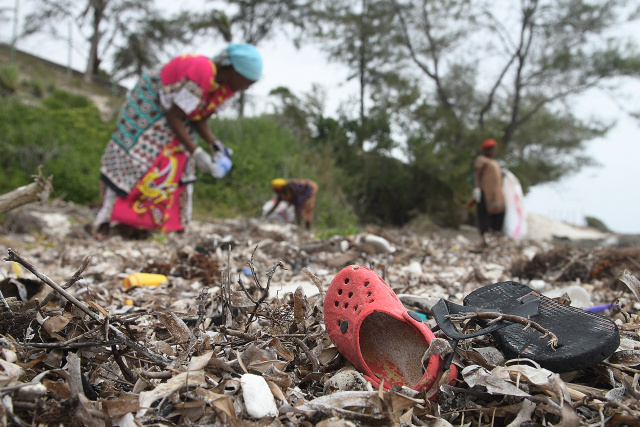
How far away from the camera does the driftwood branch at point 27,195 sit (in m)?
1.77

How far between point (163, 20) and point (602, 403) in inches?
892

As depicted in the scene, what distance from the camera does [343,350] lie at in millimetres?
1064

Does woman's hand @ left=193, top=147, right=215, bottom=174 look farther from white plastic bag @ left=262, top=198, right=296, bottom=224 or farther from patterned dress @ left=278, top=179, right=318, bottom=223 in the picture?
white plastic bag @ left=262, top=198, right=296, bottom=224

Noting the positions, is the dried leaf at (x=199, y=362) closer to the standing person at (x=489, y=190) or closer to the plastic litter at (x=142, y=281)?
the plastic litter at (x=142, y=281)

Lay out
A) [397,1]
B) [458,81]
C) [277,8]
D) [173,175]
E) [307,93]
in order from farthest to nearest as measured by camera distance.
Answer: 1. [277,8]
2. [458,81]
3. [397,1]
4. [307,93]
5. [173,175]

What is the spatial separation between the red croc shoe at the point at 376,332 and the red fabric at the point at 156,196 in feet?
10.2

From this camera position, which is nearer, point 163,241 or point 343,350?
point 343,350

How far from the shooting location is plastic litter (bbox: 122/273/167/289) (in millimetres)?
2008

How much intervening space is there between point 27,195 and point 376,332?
1649 millimetres

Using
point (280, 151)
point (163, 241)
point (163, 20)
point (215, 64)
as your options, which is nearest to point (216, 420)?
point (163, 241)

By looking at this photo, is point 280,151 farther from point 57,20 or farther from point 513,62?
point 57,20

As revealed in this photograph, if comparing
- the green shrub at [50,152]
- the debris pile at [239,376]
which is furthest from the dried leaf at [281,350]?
the green shrub at [50,152]

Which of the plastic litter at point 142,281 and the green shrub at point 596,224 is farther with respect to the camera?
the green shrub at point 596,224

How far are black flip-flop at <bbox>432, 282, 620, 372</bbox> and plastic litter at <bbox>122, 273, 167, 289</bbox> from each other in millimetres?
1476
